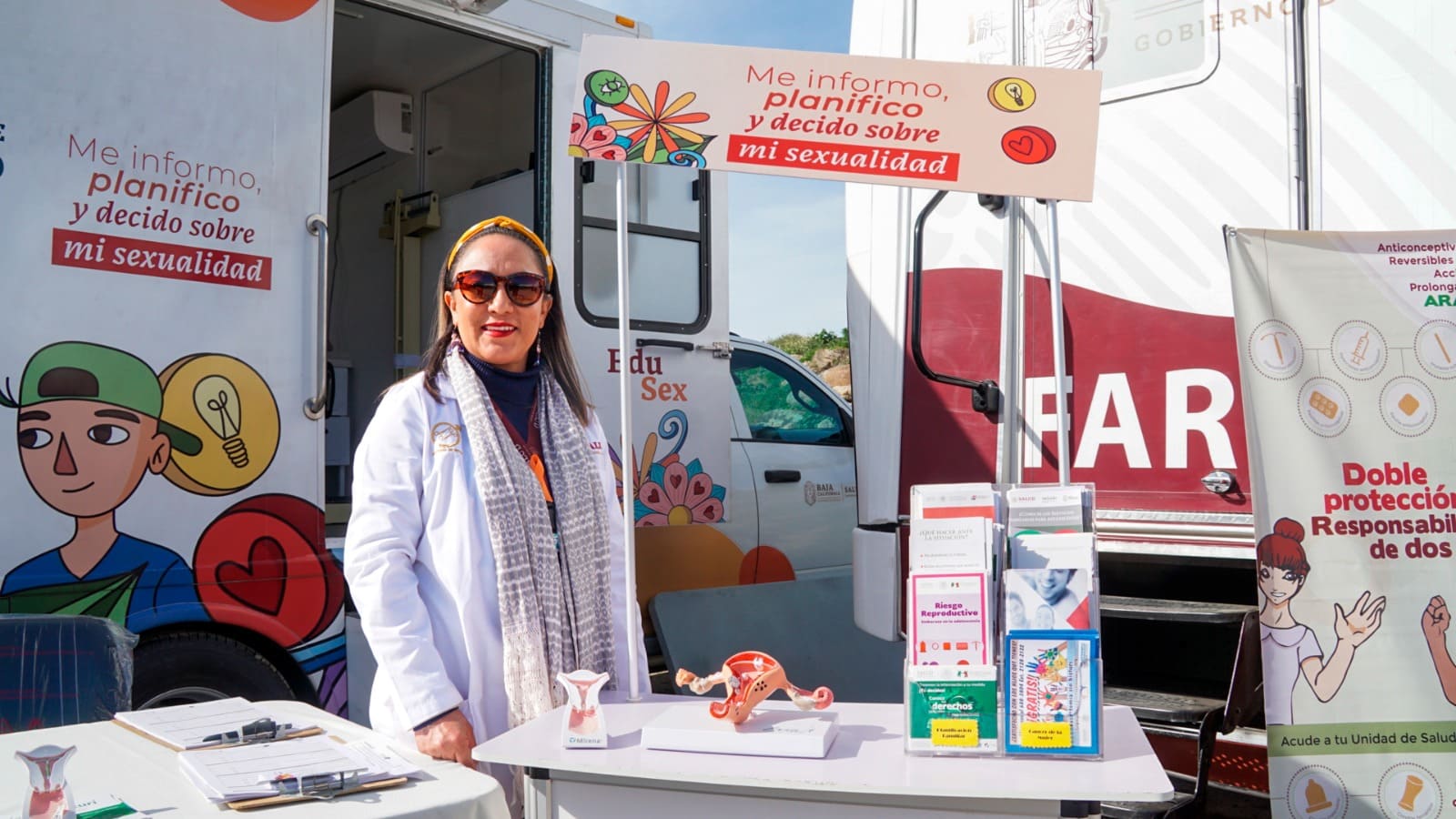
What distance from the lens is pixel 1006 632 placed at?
6.16ft

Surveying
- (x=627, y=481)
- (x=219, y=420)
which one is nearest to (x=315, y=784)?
(x=627, y=481)

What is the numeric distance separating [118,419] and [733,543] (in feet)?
9.15

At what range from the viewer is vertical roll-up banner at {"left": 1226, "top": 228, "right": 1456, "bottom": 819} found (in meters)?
2.80

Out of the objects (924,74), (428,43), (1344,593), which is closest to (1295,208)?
(1344,593)

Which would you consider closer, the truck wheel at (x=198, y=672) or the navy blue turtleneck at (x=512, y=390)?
the navy blue turtleneck at (x=512, y=390)

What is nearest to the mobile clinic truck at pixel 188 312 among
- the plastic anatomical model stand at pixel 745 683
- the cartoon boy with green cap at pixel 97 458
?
the cartoon boy with green cap at pixel 97 458

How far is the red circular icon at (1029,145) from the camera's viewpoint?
2.47 metres

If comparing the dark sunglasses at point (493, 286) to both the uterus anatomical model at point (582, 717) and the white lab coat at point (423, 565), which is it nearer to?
the white lab coat at point (423, 565)

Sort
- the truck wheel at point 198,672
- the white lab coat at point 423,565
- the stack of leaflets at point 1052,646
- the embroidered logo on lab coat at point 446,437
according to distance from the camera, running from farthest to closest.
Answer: the truck wheel at point 198,672 < the embroidered logo on lab coat at point 446,437 < the white lab coat at point 423,565 < the stack of leaflets at point 1052,646

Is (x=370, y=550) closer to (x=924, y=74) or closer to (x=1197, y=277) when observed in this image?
(x=924, y=74)

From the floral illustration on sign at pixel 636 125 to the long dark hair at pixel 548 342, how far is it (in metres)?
0.25

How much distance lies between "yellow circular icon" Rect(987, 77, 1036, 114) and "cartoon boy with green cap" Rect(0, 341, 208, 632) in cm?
235

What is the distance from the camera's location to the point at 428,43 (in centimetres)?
523

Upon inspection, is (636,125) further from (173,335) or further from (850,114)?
(173,335)
